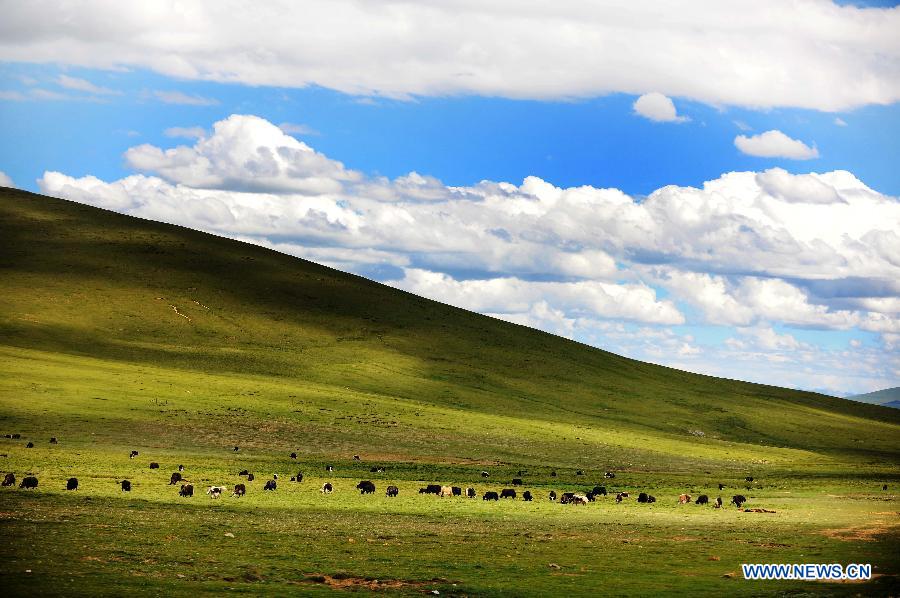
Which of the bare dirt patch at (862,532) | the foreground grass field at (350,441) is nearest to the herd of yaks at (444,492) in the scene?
the foreground grass field at (350,441)

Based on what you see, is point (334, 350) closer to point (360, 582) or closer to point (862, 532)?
point (862, 532)

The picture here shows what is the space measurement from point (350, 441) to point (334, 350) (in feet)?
152

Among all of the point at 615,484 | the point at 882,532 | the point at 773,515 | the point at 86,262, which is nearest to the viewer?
the point at 882,532

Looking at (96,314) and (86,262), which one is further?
(86,262)

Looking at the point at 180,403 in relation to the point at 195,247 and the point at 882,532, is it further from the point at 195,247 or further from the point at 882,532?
the point at 195,247

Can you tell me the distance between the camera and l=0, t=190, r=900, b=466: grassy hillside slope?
110 metres

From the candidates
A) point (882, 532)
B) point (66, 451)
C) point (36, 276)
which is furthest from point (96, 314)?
point (882, 532)

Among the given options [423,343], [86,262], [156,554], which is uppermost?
[86,262]

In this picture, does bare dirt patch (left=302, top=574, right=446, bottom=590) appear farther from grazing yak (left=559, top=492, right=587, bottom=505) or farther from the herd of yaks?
grazing yak (left=559, top=492, right=587, bottom=505)

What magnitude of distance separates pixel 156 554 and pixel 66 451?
36.0 meters

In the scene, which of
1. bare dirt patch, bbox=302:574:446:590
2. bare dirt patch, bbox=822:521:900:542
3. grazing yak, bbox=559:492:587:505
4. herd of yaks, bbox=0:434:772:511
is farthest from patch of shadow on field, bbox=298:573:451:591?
grazing yak, bbox=559:492:587:505

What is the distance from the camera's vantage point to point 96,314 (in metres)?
129

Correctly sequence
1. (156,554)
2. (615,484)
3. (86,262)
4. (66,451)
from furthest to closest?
(86,262) < (615,484) < (66,451) < (156,554)

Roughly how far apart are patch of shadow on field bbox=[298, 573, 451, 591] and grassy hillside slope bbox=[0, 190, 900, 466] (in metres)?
53.8
